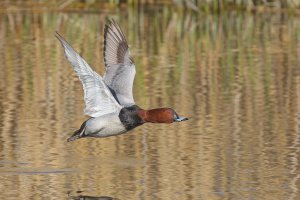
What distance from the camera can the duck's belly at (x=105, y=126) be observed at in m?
8.59

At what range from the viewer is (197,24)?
20.7 meters

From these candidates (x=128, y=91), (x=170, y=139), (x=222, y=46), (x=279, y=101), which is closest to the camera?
(x=128, y=91)

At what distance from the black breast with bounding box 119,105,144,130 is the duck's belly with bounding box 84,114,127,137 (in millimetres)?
32

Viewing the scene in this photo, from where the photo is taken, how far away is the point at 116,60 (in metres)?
9.62

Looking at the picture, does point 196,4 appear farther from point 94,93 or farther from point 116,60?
point 94,93

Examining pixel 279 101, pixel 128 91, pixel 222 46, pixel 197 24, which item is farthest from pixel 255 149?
pixel 197 24

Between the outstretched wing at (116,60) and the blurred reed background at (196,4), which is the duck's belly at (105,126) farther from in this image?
the blurred reed background at (196,4)

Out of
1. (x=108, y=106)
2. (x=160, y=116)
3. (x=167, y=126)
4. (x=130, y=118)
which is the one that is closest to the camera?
(x=160, y=116)

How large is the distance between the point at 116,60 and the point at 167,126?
4.61 ft

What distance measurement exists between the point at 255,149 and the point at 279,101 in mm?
2765

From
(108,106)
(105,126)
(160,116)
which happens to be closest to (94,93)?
(108,106)

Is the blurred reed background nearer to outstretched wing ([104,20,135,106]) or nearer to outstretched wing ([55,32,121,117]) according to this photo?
outstretched wing ([104,20,135,106])

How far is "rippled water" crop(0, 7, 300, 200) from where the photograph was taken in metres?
8.44

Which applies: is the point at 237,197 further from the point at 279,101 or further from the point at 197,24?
the point at 197,24
